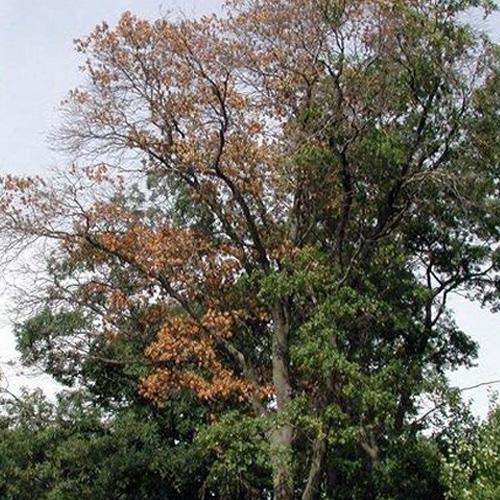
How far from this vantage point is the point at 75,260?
47.1ft

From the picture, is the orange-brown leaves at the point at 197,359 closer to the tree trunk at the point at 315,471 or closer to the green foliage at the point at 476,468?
the tree trunk at the point at 315,471

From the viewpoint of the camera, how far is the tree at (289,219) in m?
12.9

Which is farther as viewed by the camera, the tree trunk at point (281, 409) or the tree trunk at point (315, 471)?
the tree trunk at point (315, 471)

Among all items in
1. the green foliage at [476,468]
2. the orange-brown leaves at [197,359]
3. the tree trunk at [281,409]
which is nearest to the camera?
the green foliage at [476,468]

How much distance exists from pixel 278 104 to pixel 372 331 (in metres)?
4.46

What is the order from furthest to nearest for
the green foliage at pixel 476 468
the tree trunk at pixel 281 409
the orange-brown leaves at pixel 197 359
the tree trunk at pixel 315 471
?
the orange-brown leaves at pixel 197 359
the tree trunk at pixel 315 471
the tree trunk at pixel 281 409
the green foliage at pixel 476 468

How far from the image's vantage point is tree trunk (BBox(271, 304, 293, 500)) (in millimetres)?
12539

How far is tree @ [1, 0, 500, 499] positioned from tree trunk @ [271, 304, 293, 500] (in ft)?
0.12

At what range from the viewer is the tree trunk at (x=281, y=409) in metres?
12.5

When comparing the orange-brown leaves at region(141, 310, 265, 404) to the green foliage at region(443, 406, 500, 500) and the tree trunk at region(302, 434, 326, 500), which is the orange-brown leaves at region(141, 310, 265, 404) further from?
the green foliage at region(443, 406, 500, 500)

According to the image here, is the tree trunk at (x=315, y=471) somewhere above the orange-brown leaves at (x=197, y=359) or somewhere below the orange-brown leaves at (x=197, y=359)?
below

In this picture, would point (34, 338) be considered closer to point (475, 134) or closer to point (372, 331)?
point (372, 331)

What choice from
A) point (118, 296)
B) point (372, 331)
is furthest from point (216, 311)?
point (372, 331)

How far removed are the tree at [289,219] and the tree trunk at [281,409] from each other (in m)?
0.04
